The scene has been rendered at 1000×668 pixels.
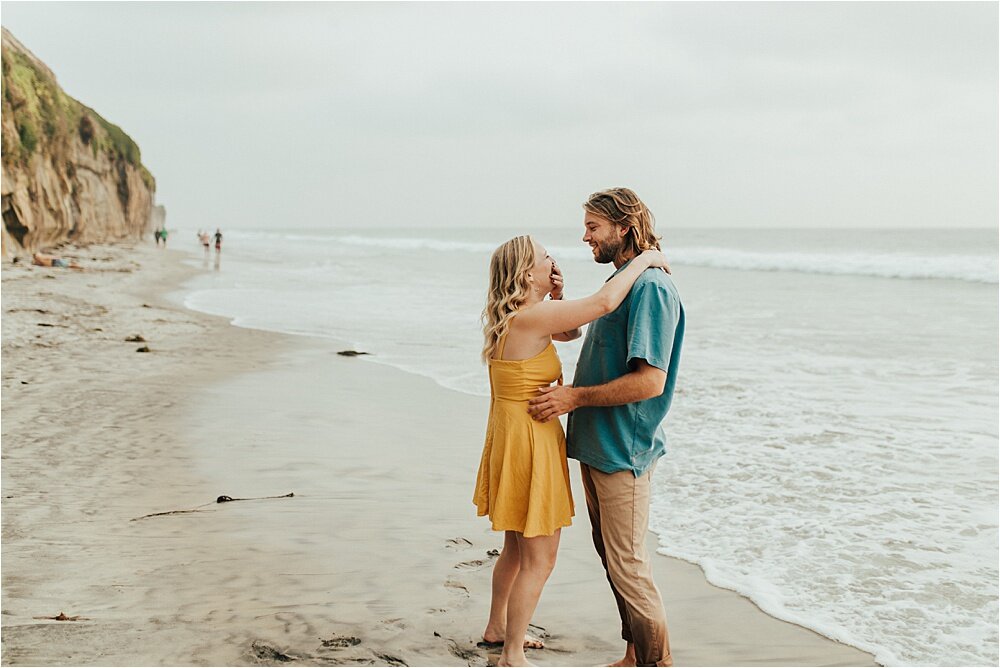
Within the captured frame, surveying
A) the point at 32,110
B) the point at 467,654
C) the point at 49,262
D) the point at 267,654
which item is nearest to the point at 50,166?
the point at 32,110

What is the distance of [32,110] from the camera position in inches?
1177

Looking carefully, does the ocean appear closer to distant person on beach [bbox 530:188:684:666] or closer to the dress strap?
distant person on beach [bbox 530:188:684:666]

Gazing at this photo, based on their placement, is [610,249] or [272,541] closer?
[610,249]

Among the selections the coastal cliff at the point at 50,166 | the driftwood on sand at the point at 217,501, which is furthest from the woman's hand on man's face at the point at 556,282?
the coastal cliff at the point at 50,166

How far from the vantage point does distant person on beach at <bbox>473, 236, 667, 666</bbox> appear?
139 inches

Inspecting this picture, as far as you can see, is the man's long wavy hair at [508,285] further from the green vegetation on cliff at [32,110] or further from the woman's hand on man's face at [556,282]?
the green vegetation on cliff at [32,110]

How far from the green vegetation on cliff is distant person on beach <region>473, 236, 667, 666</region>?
93.6 feet

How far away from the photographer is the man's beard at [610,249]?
3652 mm

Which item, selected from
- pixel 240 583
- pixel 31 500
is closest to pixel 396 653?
pixel 240 583

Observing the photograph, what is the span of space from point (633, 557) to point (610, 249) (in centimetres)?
135

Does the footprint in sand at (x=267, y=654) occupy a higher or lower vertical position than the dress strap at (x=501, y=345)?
lower

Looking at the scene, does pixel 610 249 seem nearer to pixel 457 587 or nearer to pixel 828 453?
pixel 457 587

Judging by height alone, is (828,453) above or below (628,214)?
below

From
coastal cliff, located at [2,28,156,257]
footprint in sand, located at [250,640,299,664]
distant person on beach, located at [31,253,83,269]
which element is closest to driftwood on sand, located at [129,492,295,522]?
footprint in sand, located at [250,640,299,664]
